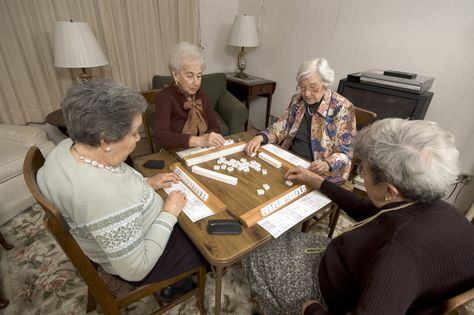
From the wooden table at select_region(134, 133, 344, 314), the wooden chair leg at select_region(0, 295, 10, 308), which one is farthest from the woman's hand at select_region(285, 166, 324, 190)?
the wooden chair leg at select_region(0, 295, 10, 308)

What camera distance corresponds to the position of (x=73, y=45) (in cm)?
200

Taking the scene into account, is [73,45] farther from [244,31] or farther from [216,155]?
[244,31]

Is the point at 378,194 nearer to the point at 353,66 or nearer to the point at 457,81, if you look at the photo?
the point at 457,81

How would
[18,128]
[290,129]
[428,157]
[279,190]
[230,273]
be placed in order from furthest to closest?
[18,128], [290,129], [230,273], [279,190], [428,157]

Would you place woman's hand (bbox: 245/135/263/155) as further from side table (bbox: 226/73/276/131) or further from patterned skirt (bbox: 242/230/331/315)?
side table (bbox: 226/73/276/131)

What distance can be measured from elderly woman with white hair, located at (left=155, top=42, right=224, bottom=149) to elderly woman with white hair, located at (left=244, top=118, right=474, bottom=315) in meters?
0.91

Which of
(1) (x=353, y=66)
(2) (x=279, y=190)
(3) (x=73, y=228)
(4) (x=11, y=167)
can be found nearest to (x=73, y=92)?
(3) (x=73, y=228)

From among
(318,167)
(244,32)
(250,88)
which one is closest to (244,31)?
(244,32)

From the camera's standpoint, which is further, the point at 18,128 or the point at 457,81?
the point at 18,128

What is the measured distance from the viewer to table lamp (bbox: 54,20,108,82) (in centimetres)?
196

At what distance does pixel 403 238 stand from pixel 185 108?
4.85ft

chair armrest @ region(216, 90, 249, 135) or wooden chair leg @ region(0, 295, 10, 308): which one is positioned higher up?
chair armrest @ region(216, 90, 249, 135)

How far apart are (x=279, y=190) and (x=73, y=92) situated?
2.88 ft

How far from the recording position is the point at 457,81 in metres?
1.94
